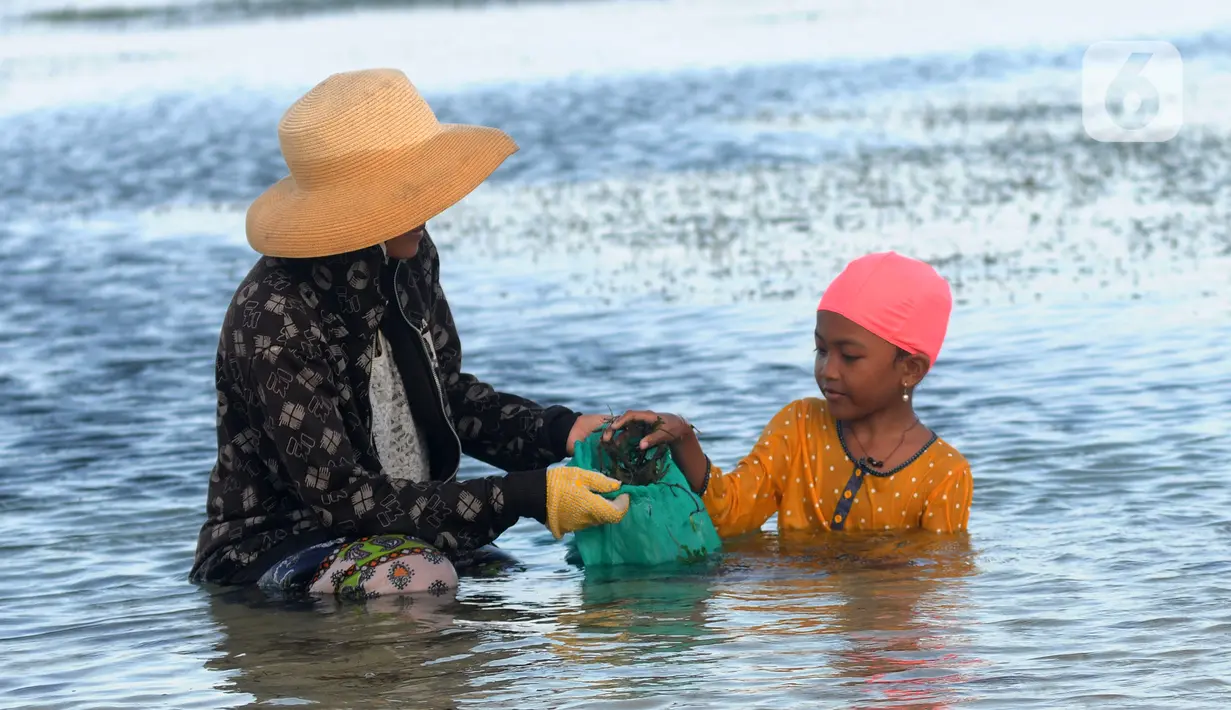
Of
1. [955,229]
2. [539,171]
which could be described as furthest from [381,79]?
[539,171]

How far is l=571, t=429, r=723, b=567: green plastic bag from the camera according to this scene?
5.30 meters

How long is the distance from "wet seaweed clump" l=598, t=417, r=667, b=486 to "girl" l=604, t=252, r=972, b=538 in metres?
0.04

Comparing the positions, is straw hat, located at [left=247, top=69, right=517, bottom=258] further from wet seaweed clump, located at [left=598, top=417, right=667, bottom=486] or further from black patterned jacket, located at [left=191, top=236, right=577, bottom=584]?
wet seaweed clump, located at [left=598, top=417, right=667, bottom=486]

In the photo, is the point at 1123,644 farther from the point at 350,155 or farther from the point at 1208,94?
the point at 1208,94

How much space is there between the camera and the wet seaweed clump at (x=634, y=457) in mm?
5305

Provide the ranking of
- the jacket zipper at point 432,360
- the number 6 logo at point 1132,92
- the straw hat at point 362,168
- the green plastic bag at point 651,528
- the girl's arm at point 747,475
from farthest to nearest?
the number 6 logo at point 1132,92 < the girl's arm at point 747,475 < the green plastic bag at point 651,528 < the jacket zipper at point 432,360 < the straw hat at point 362,168

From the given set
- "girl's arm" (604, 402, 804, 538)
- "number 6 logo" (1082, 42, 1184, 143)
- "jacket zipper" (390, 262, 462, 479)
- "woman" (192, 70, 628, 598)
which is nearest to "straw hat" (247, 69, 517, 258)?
"woman" (192, 70, 628, 598)

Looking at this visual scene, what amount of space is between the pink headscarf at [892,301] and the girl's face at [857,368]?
0.11 feet

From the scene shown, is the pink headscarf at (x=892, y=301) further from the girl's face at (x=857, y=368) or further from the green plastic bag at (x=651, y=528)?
the green plastic bag at (x=651, y=528)

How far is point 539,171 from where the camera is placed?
1502 cm

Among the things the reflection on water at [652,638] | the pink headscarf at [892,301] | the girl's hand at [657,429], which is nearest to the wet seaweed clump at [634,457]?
the girl's hand at [657,429]

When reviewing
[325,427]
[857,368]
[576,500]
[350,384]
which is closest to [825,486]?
[857,368]

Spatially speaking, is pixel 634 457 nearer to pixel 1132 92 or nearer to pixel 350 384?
pixel 350 384

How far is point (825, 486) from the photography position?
5652 mm
